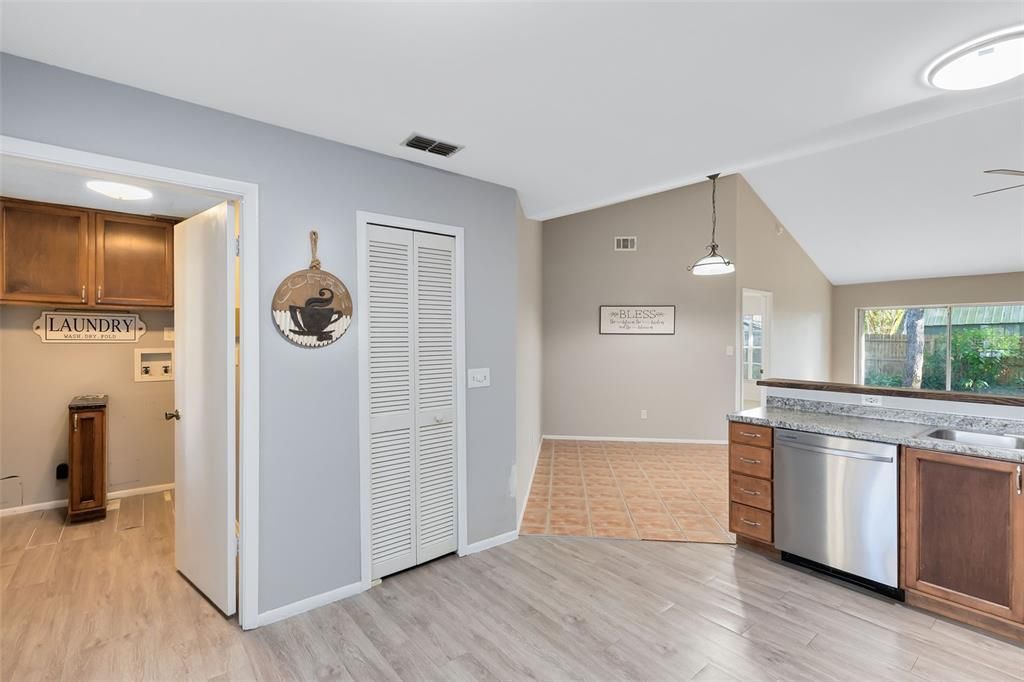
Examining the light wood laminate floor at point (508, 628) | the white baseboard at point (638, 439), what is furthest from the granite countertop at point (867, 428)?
the white baseboard at point (638, 439)

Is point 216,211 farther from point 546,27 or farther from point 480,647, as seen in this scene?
point 480,647

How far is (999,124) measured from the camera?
3617 millimetres

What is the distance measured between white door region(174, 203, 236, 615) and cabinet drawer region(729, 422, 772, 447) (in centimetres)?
290

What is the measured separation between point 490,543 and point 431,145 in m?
2.46

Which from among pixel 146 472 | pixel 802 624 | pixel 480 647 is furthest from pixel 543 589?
pixel 146 472

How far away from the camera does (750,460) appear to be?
2994 mm

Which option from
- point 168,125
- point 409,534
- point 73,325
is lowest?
point 409,534

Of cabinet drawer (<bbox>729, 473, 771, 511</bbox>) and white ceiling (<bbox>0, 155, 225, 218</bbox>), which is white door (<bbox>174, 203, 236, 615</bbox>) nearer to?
white ceiling (<bbox>0, 155, 225, 218</bbox>)

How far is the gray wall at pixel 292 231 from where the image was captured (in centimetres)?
191

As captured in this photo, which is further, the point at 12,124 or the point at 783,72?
the point at 783,72

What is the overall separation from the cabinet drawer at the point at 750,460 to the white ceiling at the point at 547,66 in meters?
1.75

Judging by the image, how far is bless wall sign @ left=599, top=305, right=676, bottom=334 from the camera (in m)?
5.91

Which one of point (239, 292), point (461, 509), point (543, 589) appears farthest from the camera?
point (461, 509)

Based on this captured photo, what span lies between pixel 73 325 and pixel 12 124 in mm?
2639
